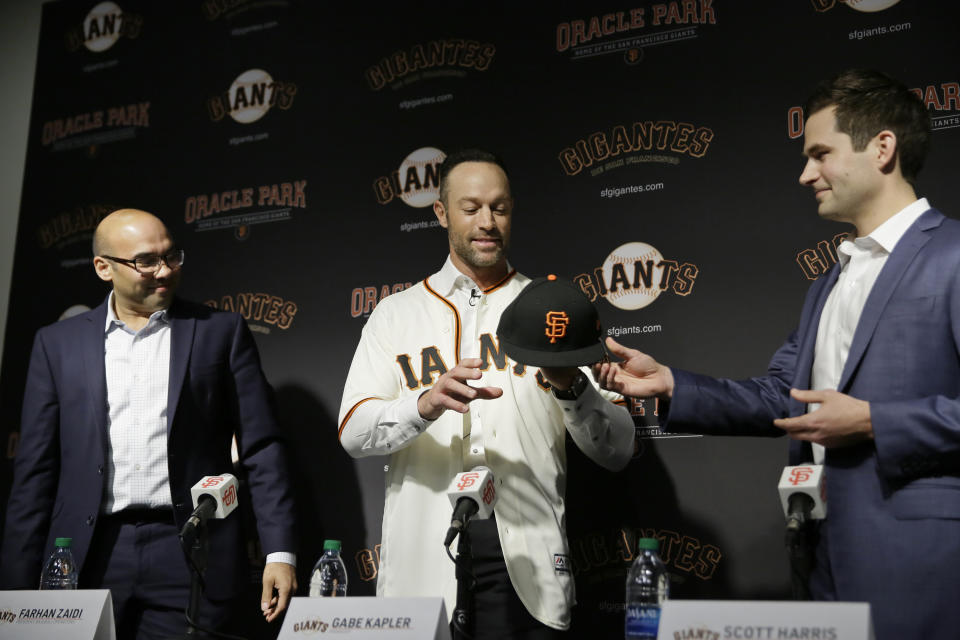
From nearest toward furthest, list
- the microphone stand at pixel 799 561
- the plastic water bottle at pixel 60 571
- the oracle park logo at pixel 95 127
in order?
the microphone stand at pixel 799 561 → the plastic water bottle at pixel 60 571 → the oracle park logo at pixel 95 127

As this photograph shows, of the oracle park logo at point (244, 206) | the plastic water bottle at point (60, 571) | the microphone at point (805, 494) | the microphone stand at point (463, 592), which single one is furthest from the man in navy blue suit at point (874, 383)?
the oracle park logo at point (244, 206)

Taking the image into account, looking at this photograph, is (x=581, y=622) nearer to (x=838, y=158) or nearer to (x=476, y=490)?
(x=476, y=490)

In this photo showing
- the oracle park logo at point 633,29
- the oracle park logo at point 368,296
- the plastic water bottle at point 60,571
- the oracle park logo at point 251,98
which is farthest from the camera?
the oracle park logo at point 251,98

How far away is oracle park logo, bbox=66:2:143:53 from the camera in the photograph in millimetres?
4587

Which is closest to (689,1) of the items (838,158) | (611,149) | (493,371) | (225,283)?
(611,149)

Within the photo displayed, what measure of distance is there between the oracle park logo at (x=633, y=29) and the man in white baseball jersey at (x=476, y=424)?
2.48ft

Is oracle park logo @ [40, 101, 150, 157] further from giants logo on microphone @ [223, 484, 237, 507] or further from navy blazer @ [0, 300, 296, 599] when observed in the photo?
giants logo on microphone @ [223, 484, 237, 507]

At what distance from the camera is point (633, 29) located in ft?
12.0

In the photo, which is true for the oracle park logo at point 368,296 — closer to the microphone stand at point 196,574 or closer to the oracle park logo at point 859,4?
the microphone stand at point 196,574

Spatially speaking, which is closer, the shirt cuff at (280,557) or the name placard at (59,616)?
the name placard at (59,616)

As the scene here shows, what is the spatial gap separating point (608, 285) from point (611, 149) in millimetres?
510

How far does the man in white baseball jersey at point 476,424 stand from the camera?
270 cm

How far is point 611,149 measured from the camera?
3586mm

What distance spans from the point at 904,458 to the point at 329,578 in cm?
201
